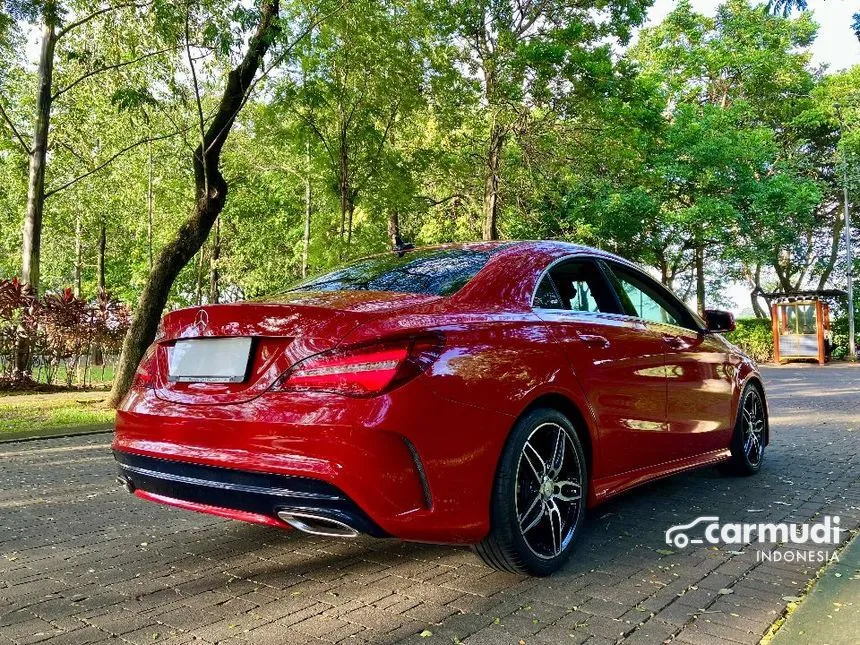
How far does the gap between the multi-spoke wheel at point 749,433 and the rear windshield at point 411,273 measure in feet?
9.01

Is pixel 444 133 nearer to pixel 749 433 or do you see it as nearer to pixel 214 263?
pixel 749 433

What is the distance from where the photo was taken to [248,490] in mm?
2756

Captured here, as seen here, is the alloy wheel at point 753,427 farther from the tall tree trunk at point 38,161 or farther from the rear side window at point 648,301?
the tall tree trunk at point 38,161

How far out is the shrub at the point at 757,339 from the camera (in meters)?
28.7

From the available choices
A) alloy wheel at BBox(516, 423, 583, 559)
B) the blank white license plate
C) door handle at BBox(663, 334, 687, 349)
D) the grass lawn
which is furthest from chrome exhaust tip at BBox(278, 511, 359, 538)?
the grass lawn

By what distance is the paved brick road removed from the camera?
2633mm

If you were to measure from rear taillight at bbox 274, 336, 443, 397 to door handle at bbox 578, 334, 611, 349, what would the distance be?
1.13 meters

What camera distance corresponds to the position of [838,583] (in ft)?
9.92

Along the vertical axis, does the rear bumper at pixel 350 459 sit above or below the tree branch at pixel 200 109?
below

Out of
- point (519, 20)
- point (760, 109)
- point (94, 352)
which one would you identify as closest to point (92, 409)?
point (94, 352)

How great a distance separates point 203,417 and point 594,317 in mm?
2091

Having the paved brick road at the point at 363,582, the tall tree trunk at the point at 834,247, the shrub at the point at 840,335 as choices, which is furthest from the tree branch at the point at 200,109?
the tall tree trunk at the point at 834,247

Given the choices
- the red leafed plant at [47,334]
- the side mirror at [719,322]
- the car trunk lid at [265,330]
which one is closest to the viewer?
the car trunk lid at [265,330]

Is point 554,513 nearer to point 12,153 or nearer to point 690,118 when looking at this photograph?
point 12,153
